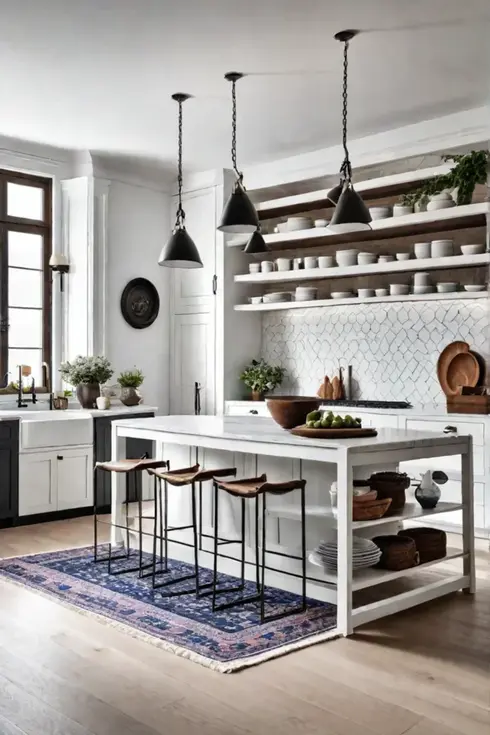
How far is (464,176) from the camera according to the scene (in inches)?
235

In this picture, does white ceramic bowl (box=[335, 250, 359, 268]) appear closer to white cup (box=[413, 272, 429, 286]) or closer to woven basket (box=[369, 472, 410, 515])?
white cup (box=[413, 272, 429, 286])

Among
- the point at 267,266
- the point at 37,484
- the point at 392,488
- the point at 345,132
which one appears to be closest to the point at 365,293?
the point at 267,266

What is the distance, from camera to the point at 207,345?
25.8 ft

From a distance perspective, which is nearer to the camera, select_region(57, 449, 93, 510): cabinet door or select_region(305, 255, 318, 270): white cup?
select_region(57, 449, 93, 510): cabinet door

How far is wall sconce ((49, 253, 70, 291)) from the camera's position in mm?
7277

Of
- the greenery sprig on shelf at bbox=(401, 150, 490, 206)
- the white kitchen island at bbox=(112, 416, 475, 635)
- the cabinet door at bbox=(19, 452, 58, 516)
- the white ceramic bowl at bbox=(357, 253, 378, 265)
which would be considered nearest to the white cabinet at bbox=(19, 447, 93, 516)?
the cabinet door at bbox=(19, 452, 58, 516)

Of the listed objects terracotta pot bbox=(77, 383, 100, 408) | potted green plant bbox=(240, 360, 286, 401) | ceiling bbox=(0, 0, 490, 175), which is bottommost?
terracotta pot bbox=(77, 383, 100, 408)

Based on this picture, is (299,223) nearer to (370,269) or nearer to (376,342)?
(370,269)

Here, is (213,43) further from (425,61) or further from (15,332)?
(15,332)

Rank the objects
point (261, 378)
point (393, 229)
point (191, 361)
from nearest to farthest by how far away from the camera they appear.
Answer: point (393, 229) < point (261, 378) < point (191, 361)

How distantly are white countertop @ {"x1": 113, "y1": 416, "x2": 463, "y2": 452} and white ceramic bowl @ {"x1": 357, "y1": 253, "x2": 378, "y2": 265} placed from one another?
202cm

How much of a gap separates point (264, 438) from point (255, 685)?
4.39ft

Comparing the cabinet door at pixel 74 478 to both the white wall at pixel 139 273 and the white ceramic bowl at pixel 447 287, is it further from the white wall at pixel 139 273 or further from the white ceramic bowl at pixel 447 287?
the white ceramic bowl at pixel 447 287

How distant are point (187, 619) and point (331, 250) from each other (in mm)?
4453
